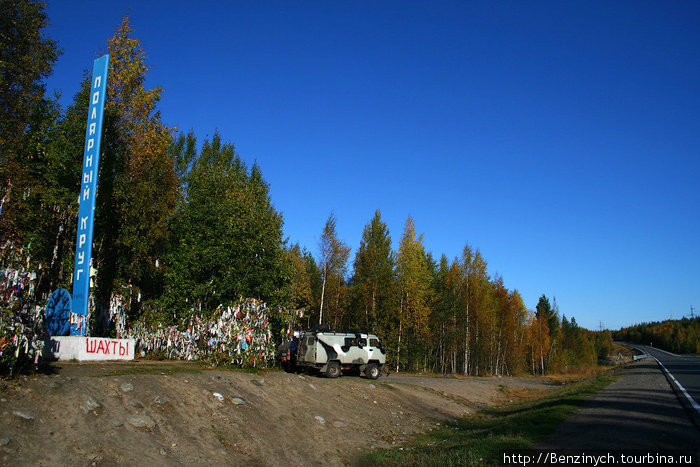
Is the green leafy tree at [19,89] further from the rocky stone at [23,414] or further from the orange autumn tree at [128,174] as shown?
the rocky stone at [23,414]

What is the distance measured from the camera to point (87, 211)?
1675 cm

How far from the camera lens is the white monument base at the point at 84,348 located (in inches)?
568

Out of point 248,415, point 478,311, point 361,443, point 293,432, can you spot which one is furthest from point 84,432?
point 478,311

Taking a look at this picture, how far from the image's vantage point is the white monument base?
1442 cm

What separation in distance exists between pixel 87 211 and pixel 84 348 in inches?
203

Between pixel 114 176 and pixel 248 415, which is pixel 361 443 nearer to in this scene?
pixel 248 415

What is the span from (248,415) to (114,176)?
17741 mm

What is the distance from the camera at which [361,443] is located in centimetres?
1431

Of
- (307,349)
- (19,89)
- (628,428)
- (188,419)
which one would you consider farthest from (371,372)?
(19,89)

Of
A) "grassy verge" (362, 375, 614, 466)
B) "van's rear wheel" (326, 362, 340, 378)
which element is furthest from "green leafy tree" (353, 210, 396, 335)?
"grassy verge" (362, 375, 614, 466)

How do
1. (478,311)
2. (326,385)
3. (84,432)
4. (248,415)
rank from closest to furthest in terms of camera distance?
(84,432)
(248,415)
(326,385)
(478,311)

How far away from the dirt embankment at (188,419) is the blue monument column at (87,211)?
3017 millimetres

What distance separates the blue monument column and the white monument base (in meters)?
1.00

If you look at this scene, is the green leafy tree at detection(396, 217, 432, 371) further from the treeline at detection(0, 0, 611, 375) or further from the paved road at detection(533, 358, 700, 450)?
the paved road at detection(533, 358, 700, 450)
